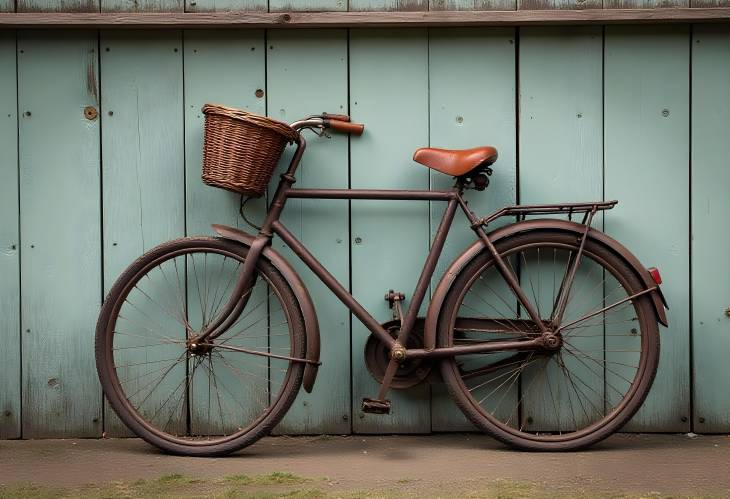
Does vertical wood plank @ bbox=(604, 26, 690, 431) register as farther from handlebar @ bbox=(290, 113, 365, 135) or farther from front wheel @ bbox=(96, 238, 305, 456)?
front wheel @ bbox=(96, 238, 305, 456)

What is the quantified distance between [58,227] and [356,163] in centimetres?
123

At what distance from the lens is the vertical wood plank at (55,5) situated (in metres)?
3.70

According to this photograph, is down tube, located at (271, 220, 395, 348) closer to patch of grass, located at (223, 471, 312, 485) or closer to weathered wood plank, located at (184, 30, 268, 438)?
weathered wood plank, located at (184, 30, 268, 438)

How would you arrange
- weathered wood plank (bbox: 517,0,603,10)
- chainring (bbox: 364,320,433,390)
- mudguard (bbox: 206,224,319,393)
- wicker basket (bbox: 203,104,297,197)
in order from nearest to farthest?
1. wicker basket (bbox: 203,104,297,197)
2. mudguard (bbox: 206,224,319,393)
3. chainring (bbox: 364,320,433,390)
4. weathered wood plank (bbox: 517,0,603,10)

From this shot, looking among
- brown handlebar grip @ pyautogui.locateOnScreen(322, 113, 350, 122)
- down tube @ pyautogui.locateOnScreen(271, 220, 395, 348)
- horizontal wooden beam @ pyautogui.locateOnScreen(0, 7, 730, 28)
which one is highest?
horizontal wooden beam @ pyautogui.locateOnScreen(0, 7, 730, 28)

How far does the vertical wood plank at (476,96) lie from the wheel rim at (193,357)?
77 cm

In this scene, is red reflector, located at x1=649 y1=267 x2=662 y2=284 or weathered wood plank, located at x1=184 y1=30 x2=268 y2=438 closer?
red reflector, located at x1=649 y1=267 x2=662 y2=284

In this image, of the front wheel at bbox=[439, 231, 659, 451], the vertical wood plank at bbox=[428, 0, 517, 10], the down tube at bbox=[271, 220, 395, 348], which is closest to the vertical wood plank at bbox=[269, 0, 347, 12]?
the vertical wood plank at bbox=[428, 0, 517, 10]

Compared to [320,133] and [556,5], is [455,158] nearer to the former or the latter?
[320,133]

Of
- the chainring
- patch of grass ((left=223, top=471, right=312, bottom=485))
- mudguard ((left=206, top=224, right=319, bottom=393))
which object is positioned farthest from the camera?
the chainring

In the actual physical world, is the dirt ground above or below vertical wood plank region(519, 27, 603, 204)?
below

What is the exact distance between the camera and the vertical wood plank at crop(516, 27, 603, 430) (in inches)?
147

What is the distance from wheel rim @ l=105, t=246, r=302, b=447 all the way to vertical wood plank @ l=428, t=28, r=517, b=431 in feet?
2.51

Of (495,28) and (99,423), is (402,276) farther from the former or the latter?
(99,423)
